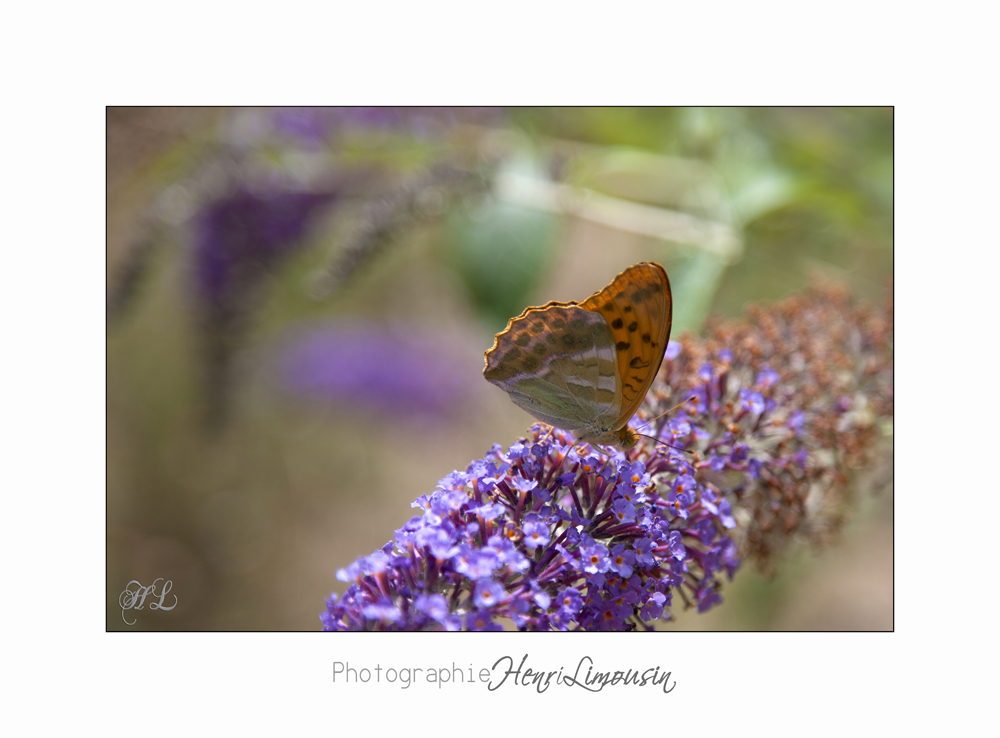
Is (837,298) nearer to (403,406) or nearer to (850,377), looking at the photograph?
(850,377)

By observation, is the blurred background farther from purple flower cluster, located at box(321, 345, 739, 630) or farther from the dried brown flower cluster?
purple flower cluster, located at box(321, 345, 739, 630)

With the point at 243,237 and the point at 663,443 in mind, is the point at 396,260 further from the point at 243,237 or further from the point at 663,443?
the point at 663,443

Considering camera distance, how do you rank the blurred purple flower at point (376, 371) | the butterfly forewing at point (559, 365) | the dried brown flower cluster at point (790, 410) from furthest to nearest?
the blurred purple flower at point (376, 371)
the dried brown flower cluster at point (790, 410)
the butterfly forewing at point (559, 365)

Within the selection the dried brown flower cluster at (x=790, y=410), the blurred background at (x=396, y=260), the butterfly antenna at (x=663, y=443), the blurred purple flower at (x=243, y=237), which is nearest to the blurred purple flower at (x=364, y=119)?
the blurred background at (x=396, y=260)

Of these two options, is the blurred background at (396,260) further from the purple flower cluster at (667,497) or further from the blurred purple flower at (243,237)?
the purple flower cluster at (667,497)

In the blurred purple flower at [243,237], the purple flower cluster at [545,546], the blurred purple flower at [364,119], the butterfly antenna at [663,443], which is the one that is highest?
the blurred purple flower at [364,119]

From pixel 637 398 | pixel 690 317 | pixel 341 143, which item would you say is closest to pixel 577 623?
pixel 637 398

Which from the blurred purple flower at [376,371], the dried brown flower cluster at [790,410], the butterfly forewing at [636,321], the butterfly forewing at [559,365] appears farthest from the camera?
the blurred purple flower at [376,371]

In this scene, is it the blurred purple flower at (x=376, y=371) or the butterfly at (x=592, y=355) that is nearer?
the butterfly at (x=592, y=355)

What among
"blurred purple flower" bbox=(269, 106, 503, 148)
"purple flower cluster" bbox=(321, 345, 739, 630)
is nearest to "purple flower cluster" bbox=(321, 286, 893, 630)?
"purple flower cluster" bbox=(321, 345, 739, 630)
